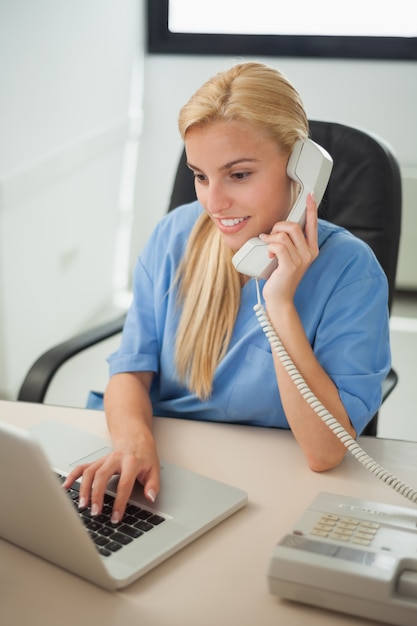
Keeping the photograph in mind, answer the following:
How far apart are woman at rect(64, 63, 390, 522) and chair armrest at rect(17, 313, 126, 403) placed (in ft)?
0.57

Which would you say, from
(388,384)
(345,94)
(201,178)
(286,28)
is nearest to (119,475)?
(201,178)

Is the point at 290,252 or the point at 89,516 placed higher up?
the point at 290,252

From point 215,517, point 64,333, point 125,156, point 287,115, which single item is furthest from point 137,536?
point 125,156

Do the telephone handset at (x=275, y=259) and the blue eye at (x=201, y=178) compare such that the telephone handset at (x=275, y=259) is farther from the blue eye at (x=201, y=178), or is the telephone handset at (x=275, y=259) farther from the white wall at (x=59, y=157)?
the white wall at (x=59, y=157)

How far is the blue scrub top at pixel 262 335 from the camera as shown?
4.17 feet

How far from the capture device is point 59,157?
2926mm

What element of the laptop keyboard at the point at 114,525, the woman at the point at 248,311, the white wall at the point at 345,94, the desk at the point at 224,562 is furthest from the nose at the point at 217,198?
the white wall at the point at 345,94

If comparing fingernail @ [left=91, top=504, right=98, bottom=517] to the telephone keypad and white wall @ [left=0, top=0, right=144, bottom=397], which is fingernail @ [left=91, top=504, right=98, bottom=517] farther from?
white wall @ [left=0, top=0, right=144, bottom=397]

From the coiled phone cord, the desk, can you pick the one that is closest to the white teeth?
the coiled phone cord

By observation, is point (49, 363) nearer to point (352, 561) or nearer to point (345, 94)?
point (352, 561)

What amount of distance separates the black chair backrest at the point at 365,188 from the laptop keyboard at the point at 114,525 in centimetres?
76

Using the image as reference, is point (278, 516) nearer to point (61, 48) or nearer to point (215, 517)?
point (215, 517)

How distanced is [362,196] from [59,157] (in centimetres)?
156

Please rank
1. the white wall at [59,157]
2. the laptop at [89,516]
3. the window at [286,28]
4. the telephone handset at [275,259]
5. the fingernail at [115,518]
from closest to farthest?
the laptop at [89,516] → the fingernail at [115,518] → the telephone handset at [275,259] → the white wall at [59,157] → the window at [286,28]
